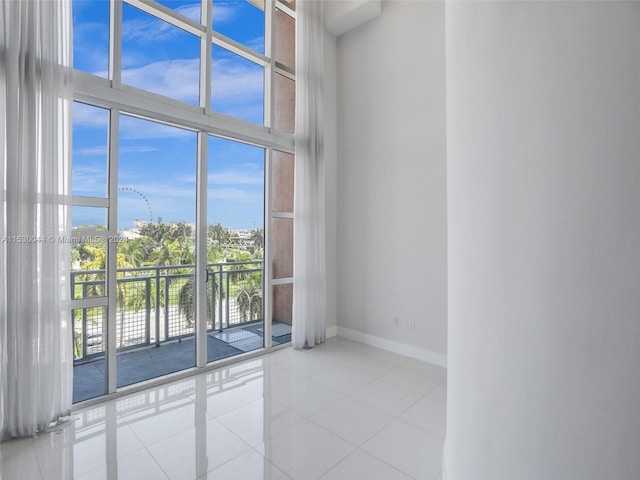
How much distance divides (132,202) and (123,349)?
1.88 meters

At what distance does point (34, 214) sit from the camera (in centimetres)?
229

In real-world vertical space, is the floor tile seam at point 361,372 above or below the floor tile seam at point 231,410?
below

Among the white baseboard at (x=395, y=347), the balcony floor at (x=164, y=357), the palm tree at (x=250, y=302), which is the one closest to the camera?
the balcony floor at (x=164, y=357)

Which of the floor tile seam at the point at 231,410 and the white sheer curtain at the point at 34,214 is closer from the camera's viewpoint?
the white sheer curtain at the point at 34,214

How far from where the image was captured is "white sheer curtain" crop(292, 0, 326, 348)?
4.11 m

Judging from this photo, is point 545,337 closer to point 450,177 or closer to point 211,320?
point 450,177

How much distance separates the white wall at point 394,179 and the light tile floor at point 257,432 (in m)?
0.87

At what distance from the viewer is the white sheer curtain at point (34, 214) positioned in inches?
86.6

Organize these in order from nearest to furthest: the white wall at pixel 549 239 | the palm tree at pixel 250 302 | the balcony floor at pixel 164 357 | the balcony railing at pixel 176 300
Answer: the white wall at pixel 549 239 < the balcony floor at pixel 164 357 < the balcony railing at pixel 176 300 < the palm tree at pixel 250 302

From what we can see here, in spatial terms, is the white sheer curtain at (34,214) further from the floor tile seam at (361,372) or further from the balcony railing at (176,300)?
the floor tile seam at (361,372)

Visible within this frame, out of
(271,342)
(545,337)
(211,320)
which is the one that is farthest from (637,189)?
(211,320)

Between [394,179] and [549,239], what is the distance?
122 inches

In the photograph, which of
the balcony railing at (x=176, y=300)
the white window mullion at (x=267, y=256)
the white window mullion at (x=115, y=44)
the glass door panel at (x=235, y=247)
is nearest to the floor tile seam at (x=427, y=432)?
the white window mullion at (x=267, y=256)

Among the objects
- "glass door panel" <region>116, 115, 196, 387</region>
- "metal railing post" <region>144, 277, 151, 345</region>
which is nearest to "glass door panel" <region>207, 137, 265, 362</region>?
"glass door panel" <region>116, 115, 196, 387</region>
